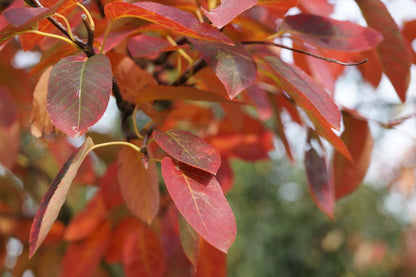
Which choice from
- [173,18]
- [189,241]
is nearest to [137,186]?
[189,241]

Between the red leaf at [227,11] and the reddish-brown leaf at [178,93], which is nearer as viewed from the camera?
the red leaf at [227,11]

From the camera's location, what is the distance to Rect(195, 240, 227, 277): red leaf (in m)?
0.63

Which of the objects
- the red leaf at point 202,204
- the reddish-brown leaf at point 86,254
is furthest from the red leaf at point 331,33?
the reddish-brown leaf at point 86,254

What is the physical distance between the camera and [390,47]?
0.50 m

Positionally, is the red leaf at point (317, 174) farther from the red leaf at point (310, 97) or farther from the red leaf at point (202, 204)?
the red leaf at point (202, 204)

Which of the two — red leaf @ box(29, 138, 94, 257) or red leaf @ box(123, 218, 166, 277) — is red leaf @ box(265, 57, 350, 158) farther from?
red leaf @ box(123, 218, 166, 277)

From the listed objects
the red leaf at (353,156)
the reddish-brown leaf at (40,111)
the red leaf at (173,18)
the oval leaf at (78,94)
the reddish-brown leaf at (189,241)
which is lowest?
the red leaf at (353,156)

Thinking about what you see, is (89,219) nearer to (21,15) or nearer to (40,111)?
(40,111)

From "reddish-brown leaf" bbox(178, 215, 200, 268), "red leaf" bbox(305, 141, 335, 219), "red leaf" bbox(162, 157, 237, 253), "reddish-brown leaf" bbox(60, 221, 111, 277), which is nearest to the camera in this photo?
"red leaf" bbox(162, 157, 237, 253)

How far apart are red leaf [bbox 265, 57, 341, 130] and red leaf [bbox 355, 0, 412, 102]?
14 cm

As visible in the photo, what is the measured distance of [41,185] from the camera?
1059 millimetres

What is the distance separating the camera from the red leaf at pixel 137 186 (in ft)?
1.47

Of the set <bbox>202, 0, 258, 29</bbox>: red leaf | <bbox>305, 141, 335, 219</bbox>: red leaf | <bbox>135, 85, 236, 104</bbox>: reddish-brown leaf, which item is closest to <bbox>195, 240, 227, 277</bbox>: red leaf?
<bbox>305, 141, 335, 219</bbox>: red leaf

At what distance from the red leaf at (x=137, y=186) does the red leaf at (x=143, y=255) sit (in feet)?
0.63
